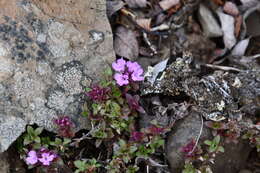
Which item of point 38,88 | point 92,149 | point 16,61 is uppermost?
point 16,61

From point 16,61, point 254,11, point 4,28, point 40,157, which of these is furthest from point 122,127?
point 254,11

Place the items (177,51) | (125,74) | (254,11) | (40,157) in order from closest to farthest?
1. (40,157)
2. (125,74)
3. (177,51)
4. (254,11)

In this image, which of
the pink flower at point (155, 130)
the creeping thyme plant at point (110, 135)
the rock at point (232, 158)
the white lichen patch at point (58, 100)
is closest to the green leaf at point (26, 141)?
the creeping thyme plant at point (110, 135)

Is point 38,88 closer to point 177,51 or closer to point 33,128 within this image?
point 33,128

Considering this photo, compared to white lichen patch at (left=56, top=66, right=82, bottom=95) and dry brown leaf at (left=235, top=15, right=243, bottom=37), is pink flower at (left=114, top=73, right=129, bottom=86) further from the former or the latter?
dry brown leaf at (left=235, top=15, right=243, bottom=37)

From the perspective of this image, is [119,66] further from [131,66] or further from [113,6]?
[113,6]

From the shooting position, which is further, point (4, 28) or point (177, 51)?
point (177, 51)
